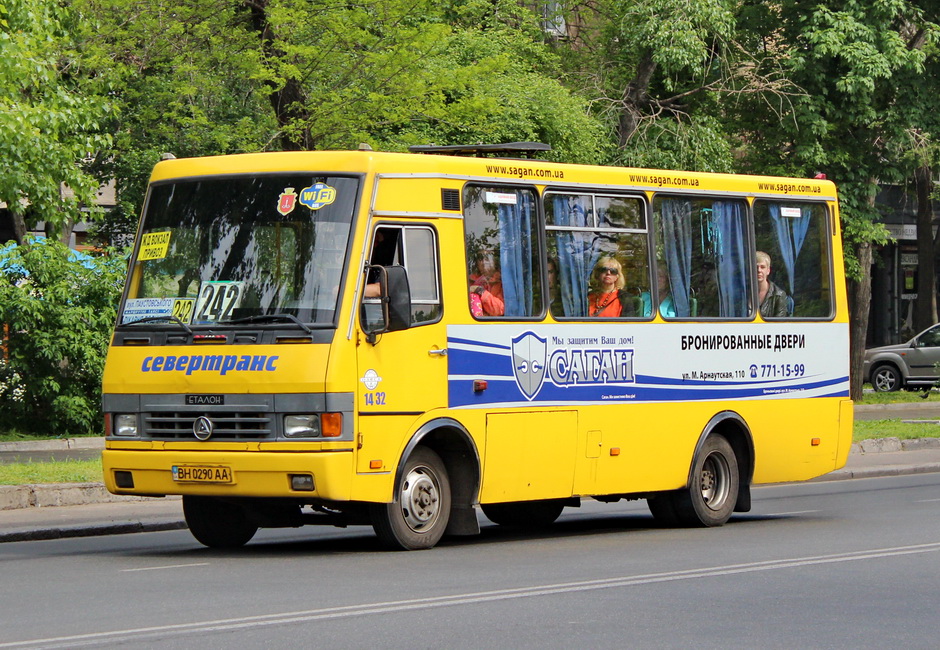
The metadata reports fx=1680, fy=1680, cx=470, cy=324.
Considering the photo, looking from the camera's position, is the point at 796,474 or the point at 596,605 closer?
the point at 596,605

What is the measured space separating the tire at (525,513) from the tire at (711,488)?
1.12 metres

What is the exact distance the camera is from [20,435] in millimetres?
24547

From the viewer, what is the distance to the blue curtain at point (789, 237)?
15883 mm

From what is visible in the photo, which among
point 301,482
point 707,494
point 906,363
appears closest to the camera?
point 301,482

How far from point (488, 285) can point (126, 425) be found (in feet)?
9.62

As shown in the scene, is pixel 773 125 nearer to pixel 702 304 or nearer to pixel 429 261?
pixel 702 304

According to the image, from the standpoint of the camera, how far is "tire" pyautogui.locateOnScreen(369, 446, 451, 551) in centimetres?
1211

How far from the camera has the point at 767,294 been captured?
15664mm

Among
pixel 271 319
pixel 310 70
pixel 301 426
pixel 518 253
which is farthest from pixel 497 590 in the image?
pixel 310 70

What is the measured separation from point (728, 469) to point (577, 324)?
2.40m

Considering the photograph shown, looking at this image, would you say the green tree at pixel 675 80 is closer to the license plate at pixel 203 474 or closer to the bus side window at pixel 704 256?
the bus side window at pixel 704 256

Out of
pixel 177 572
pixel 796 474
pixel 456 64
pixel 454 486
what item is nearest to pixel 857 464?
pixel 796 474

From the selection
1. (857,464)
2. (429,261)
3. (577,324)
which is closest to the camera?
(429,261)

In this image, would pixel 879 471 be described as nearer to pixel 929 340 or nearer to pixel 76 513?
pixel 76 513
